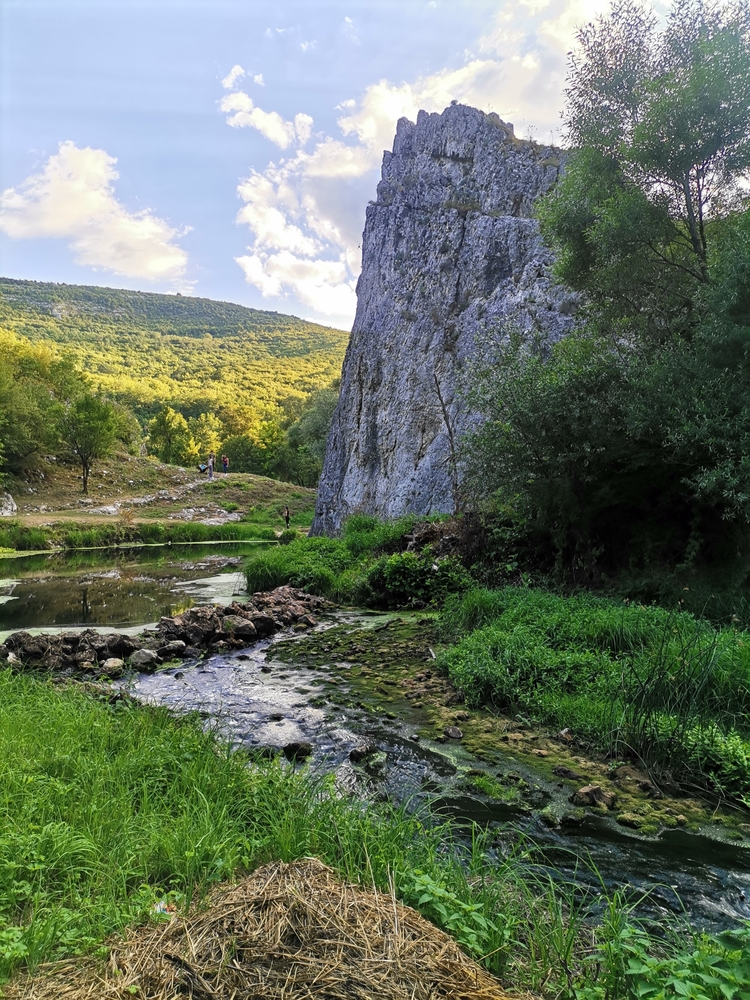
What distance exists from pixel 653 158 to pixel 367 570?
11.1 meters

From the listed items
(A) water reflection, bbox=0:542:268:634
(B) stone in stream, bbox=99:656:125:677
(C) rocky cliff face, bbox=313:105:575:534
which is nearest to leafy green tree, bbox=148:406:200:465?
(C) rocky cliff face, bbox=313:105:575:534

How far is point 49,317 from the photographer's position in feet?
441

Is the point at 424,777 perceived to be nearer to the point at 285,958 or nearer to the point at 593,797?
the point at 593,797

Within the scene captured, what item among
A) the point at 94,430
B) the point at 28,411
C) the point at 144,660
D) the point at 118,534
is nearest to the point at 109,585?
the point at 144,660

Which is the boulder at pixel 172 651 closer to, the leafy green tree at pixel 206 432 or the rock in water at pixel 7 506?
the rock in water at pixel 7 506

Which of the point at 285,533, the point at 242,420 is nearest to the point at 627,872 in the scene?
the point at 285,533

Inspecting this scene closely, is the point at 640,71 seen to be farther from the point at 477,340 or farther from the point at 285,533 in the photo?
the point at 285,533

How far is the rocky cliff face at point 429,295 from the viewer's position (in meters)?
27.3

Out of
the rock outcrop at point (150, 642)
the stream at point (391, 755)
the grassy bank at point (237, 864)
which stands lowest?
the rock outcrop at point (150, 642)

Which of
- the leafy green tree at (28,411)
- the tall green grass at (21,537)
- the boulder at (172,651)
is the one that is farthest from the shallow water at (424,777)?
the leafy green tree at (28,411)

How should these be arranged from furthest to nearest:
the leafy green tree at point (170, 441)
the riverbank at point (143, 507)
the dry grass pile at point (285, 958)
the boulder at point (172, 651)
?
the leafy green tree at point (170, 441) → the riverbank at point (143, 507) → the boulder at point (172, 651) → the dry grass pile at point (285, 958)

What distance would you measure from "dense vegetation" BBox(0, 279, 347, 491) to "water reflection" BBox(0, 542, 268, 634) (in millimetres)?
17761

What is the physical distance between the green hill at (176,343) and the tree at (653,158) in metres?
85.1

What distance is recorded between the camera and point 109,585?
62.5 ft
